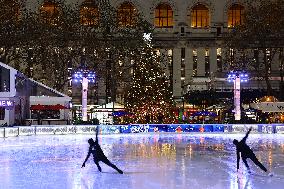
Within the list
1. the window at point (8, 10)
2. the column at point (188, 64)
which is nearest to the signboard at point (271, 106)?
the window at point (8, 10)

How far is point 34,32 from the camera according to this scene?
2320 inches

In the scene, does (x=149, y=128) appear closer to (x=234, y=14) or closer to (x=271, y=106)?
(x=271, y=106)

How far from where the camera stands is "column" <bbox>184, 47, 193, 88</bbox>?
244 ft

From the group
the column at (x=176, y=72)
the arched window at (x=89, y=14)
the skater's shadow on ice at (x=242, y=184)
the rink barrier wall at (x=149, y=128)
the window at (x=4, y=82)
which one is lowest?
the skater's shadow on ice at (x=242, y=184)

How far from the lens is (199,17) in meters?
79.5

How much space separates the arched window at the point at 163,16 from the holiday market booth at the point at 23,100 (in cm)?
2814

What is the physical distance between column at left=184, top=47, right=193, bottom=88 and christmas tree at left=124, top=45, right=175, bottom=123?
81.0 feet

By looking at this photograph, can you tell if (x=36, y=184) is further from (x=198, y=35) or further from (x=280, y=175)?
(x=198, y=35)

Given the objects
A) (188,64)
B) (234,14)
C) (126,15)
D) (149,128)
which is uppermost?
(234,14)

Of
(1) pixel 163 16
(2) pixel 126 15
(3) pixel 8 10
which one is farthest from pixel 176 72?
(3) pixel 8 10

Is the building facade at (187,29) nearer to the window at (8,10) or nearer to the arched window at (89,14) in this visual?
the arched window at (89,14)

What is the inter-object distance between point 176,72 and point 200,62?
130 inches

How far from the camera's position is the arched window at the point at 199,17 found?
259 ft

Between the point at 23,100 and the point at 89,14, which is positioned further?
the point at 89,14
